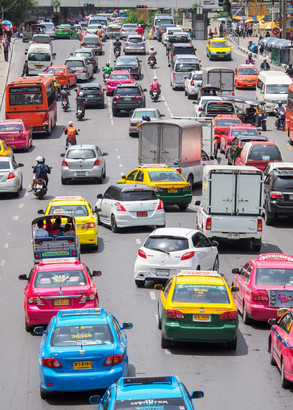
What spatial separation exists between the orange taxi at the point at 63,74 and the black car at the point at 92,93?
5.73m

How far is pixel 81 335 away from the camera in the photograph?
49.9 feet

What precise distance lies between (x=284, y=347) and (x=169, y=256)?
7.51m

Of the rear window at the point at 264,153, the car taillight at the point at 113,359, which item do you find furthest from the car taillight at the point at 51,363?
the rear window at the point at 264,153

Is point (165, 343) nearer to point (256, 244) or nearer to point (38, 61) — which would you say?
point (256, 244)

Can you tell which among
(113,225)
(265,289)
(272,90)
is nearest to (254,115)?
(272,90)

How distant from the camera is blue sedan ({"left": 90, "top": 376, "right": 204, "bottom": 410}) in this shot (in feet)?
36.1

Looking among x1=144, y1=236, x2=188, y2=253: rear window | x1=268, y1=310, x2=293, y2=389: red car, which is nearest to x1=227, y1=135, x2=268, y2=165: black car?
x1=144, y1=236, x2=188, y2=253: rear window

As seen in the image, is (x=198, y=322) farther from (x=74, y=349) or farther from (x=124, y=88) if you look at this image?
(x=124, y=88)

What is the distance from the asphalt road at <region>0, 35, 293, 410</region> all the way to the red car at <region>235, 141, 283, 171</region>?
91.2 inches

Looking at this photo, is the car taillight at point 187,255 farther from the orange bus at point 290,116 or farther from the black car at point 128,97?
the black car at point 128,97

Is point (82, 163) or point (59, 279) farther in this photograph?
point (82, 163)

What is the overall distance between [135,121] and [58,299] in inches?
1243

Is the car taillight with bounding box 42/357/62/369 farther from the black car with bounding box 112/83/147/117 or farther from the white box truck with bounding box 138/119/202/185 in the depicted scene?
the black car with bounding box 112/83/147/117

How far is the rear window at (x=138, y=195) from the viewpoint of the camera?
1193 inches
